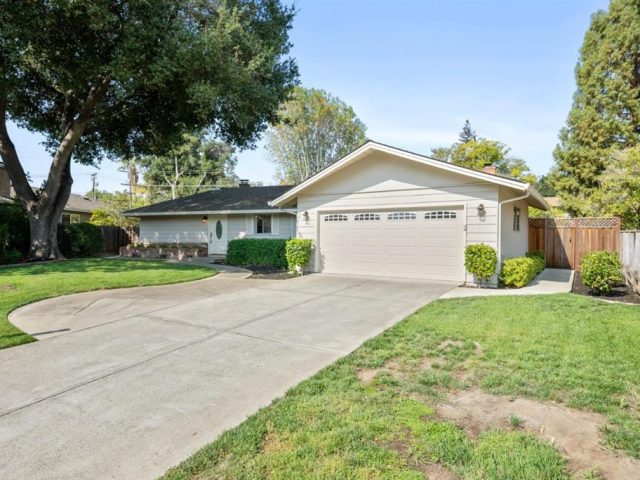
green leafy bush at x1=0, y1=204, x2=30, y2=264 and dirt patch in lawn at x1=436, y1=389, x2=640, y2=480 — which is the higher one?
green leafy bush at x1=0, y1=204, x2=30, y2=264

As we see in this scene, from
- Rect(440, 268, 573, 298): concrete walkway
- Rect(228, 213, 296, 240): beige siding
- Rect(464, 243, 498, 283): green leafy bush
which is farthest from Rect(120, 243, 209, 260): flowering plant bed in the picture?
Rect(440, 268, 573, 298): concrete walkway

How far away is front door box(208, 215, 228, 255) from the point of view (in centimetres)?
1850

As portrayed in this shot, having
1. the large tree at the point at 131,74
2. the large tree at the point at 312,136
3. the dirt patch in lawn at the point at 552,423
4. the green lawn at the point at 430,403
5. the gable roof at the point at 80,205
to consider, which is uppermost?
the large tree at the point at 312,136

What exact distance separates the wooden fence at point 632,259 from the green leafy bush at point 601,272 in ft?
1.08

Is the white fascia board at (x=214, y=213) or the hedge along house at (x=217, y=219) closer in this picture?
the white fascia board at (x=214, y=213)

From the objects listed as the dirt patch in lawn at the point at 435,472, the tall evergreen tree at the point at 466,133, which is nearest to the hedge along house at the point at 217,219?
the dirt patch in lawn at the point at 435,472

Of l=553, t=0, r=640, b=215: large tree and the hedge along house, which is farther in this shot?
l=553, t=0, r=640, b=215: large tree

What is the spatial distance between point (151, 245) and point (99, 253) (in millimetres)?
2731

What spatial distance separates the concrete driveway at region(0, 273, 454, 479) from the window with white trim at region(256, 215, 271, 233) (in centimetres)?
919

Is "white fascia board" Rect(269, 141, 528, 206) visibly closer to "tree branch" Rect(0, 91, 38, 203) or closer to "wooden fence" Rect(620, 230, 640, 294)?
"wooden fence" Rect(620, 230, 640, 294)

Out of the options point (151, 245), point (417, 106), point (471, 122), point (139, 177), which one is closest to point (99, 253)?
point (151, 245)

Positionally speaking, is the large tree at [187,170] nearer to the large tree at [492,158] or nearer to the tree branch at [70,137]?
the large tree at [492,158]

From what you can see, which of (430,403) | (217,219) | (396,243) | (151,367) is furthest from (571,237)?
(151,367)

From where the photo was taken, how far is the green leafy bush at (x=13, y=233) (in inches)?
567
